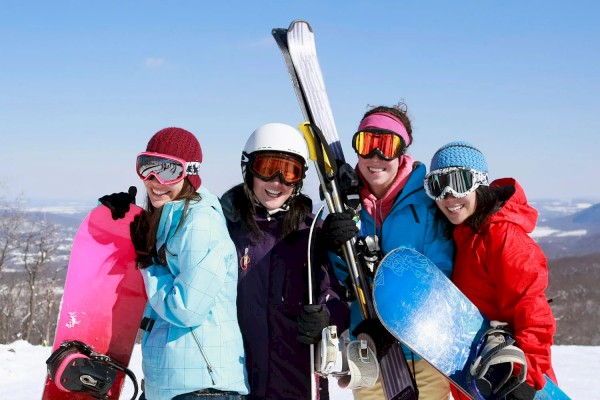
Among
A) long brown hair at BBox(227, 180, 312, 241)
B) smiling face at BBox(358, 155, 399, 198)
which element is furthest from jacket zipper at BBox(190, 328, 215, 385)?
smiling face at BBox(358, 155, 399, 198)

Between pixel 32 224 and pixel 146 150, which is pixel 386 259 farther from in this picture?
pixel 32 224

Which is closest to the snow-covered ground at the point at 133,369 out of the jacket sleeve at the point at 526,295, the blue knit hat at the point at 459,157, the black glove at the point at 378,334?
the black glove at the point at 378,334

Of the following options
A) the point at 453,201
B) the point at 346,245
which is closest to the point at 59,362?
the point at 346,245

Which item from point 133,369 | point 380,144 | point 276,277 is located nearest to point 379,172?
point 380,144

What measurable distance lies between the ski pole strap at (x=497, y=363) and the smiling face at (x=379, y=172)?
979mm

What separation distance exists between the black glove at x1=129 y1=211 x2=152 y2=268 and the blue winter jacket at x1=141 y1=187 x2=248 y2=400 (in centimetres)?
11

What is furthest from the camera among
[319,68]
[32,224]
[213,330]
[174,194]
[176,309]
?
[32,224]

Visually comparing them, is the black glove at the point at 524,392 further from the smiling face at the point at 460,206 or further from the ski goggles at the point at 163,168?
the ski goggles at the point at 163,168

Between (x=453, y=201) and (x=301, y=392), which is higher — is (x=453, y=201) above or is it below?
above

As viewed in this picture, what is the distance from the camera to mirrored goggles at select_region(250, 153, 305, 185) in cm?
295

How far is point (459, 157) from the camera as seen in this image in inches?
117

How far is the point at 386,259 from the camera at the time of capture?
3.00m

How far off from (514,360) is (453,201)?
858mm

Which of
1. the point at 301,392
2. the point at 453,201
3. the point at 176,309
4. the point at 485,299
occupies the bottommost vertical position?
the point at 301,392
